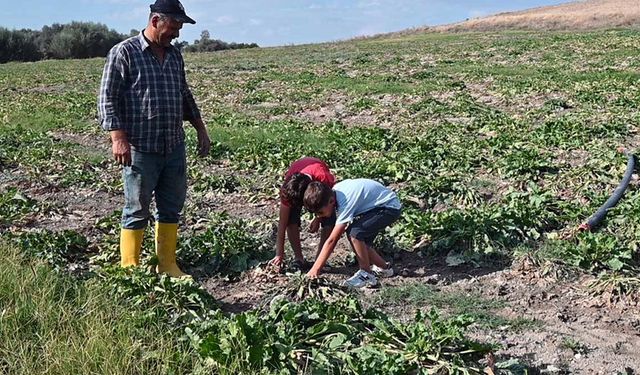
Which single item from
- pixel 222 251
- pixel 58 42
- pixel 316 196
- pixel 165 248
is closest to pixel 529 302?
pixel 316 196

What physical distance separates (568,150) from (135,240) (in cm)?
552

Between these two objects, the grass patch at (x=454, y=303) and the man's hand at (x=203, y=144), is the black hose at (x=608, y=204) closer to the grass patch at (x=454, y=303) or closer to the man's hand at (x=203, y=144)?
the grass patch at (x=454, y=303)

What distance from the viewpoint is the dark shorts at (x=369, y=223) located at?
5301 millimetres

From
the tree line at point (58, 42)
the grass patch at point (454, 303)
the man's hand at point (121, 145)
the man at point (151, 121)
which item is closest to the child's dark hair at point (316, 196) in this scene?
the grass patch at point (454, 303)

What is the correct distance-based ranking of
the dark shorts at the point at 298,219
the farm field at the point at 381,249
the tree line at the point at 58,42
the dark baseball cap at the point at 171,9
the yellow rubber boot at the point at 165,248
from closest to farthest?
the farm field at the point at 381,249, the dark baseball cap at the point at 171,9, the yellow rubber boot at the point at 165,248, the dark shorts at the point at 298,219, the tree line at the point at 58,42

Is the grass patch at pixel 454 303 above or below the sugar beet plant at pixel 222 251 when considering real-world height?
below

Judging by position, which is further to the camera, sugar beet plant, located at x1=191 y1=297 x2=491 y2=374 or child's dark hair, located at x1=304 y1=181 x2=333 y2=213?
child's dark hair, located at x1=304 y1=181 x2=333 y2=213

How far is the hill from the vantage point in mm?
41719

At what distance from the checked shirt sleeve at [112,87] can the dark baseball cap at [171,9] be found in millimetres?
405

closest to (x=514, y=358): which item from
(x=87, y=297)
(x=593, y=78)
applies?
(x=87, y=297)

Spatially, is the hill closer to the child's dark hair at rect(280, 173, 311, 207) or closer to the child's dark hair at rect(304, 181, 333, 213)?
the child's dark hair at rect(280, 173, 311, 207)

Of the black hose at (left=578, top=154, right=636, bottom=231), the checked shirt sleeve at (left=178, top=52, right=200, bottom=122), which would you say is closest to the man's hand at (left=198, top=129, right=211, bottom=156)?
the checked shirt sleeve at (left=178, top=52, right=200, bottom=122)

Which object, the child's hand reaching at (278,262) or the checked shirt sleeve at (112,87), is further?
the child's hand reaching at (278,262)

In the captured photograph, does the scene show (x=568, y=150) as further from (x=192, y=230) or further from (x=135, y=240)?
(x=135, y=240)
